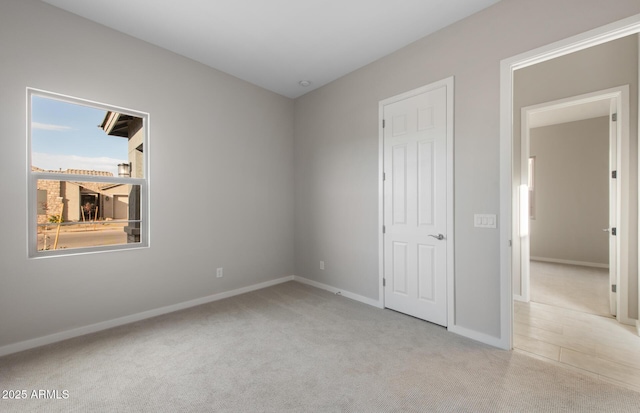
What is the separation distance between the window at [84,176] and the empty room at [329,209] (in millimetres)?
17

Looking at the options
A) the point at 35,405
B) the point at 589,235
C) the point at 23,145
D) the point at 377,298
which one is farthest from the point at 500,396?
the point at 589,235

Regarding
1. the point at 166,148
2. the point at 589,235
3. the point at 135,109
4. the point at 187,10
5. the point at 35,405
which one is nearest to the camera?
the point at 35,405

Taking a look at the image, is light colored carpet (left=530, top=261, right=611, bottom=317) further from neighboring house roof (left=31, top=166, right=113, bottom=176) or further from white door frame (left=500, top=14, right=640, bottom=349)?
neighboring house roof (left=31, top=166, right=113, bottom=176)

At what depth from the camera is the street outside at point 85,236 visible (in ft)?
8.23

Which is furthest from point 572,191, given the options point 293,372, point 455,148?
point 293,372

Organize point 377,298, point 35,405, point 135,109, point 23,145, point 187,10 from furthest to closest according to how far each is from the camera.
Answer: point 377,298, point 135,109, point 187,10, point 23,145, point 35,405

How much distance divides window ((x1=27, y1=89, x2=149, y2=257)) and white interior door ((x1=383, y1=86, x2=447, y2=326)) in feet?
9.17

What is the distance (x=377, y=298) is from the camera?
11.0 feet

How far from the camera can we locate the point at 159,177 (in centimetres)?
309

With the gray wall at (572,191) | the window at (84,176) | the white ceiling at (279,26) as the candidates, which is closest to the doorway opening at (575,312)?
the white ceiling at (279,26)

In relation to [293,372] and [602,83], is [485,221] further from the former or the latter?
[602,83]

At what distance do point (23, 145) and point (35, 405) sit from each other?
79.8 inches

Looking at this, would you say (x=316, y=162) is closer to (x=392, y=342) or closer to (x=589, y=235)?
(x=392, y=342)

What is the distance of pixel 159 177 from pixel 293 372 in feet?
8.21
